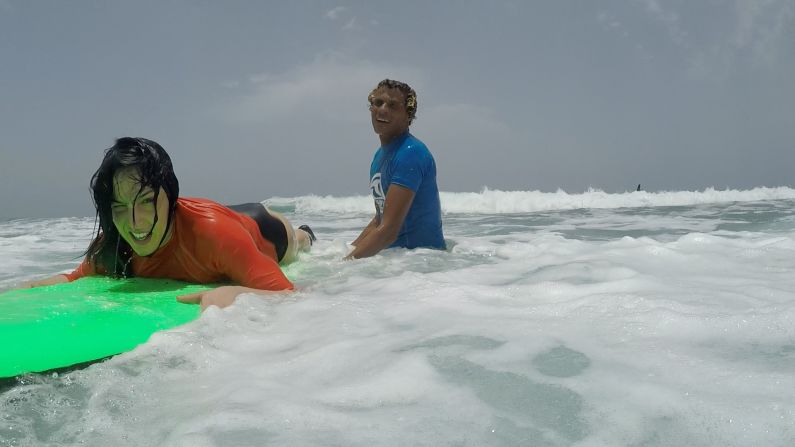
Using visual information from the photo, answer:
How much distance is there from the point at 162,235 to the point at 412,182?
1.82 metres

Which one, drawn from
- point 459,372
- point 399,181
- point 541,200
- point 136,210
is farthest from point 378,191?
point 541,200

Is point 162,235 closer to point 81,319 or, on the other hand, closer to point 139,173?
point 139,173

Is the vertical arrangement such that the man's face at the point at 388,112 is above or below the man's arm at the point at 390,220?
above

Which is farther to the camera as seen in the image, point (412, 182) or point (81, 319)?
point (412, 182)

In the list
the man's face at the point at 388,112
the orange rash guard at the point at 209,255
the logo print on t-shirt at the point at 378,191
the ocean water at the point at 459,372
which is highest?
the man's face at the point at 388,112

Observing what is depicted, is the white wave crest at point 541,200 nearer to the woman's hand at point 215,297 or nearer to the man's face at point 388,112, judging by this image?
the man's face at point 388,112

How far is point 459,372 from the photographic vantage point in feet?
5.33

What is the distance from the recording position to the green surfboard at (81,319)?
177cm

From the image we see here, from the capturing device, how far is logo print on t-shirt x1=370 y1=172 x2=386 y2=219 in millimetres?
4332

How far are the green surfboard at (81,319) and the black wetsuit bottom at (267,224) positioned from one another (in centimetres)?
74

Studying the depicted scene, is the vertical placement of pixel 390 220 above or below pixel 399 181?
below

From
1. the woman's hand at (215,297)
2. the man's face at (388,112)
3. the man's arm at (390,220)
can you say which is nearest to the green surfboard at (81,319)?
the woman's hand at (215,297)

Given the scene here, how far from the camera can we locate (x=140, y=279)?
295 cm

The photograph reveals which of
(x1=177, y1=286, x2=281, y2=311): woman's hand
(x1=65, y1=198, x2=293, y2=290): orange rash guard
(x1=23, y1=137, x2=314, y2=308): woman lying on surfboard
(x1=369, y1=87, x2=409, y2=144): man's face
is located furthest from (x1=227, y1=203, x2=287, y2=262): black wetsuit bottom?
(x1=369, y1=87, x2=409, y2=144): man's face
